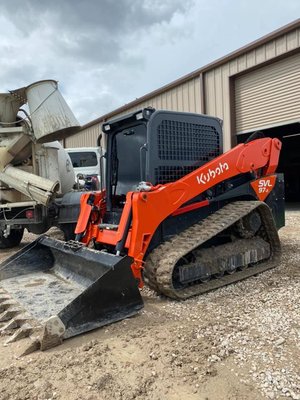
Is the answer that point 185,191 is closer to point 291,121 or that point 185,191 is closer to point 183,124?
point 183,124

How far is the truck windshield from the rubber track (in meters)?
7.66

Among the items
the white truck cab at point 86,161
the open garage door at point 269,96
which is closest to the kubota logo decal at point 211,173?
the white truck cab at point 86,161

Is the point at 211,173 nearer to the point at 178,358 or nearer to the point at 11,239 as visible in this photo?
the point at 178,358

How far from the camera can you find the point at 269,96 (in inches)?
483

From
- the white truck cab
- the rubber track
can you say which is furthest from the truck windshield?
the rubber track

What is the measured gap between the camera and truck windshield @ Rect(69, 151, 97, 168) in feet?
39.8

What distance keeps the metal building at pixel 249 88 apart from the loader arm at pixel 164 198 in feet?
22.4

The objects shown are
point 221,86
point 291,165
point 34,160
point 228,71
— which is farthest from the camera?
point 291,165

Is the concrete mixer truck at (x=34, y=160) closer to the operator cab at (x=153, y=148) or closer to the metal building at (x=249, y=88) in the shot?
the operator cab at (x=153, y=148)

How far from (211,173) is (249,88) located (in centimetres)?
901

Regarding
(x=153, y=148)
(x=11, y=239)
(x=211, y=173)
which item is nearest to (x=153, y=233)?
(x=153, y=148)

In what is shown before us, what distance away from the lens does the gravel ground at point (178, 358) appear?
2488mm

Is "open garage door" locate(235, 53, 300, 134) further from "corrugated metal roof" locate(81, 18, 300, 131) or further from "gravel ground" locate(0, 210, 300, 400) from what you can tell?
"gravel ground" locate(0, 210, 300, 400)

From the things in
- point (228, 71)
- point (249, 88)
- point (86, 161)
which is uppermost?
point (228, 71)
